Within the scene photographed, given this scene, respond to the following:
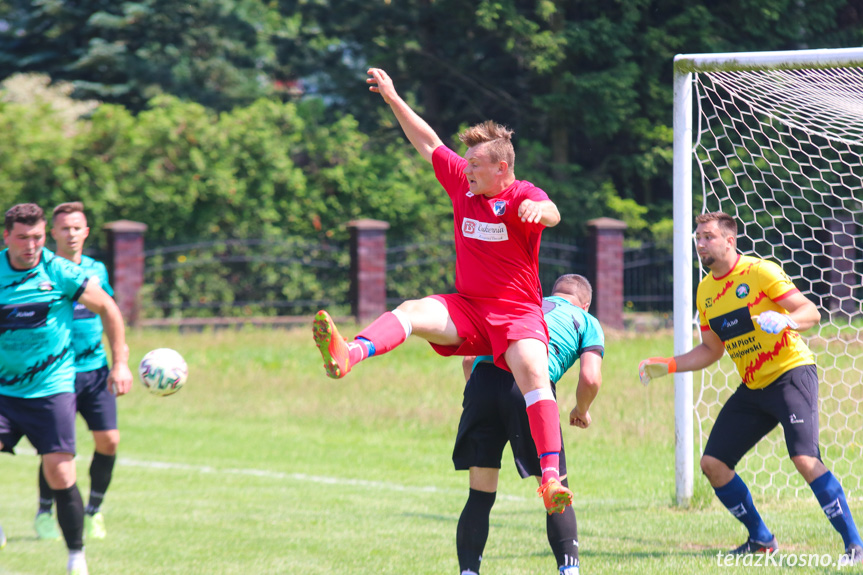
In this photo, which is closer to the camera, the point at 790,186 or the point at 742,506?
the point at 742,506

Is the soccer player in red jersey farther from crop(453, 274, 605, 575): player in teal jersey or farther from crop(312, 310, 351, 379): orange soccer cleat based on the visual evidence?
crop(453, 274, 605, 575): player in teal jersey

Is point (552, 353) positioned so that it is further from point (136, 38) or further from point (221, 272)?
point (136, 38)

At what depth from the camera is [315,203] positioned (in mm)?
22469

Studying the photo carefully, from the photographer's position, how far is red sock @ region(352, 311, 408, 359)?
15.8 ft

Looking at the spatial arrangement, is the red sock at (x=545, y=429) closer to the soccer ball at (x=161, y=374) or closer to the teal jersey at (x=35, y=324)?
the soccer ball at (x=161, y=374)

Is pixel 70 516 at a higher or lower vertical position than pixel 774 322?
lower

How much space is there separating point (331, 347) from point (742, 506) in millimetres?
3199

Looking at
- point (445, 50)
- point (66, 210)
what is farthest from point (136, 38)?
point (66, 210)

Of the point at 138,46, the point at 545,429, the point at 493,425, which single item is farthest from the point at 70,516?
the point at 138,46

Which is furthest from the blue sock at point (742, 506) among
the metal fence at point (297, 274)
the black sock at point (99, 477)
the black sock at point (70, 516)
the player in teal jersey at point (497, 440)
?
the metal fence at point (297, 274)

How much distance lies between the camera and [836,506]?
5922 millimetres

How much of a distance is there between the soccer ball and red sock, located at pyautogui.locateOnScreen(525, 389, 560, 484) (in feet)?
8.01

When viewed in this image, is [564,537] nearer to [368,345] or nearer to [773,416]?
[368,345]

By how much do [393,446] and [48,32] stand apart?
2074cm
